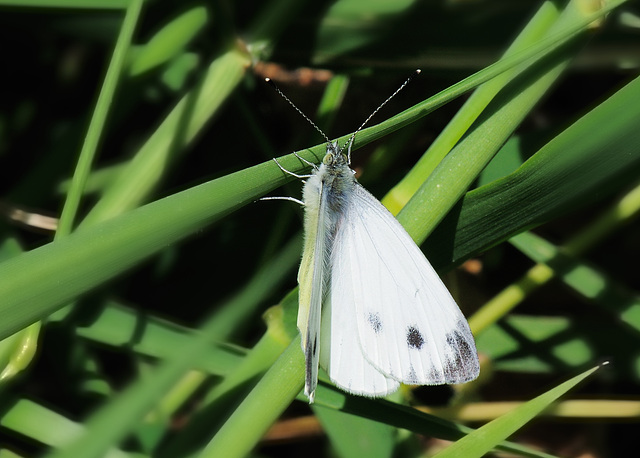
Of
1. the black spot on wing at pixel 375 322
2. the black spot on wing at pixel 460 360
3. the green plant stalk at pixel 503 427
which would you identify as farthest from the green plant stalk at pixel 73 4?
the green plant stalk at pixel 503 427

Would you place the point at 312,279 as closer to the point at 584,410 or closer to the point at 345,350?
the point at 345,350

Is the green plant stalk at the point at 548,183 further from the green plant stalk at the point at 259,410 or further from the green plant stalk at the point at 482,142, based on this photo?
the green plant stalk at the point at 259,410

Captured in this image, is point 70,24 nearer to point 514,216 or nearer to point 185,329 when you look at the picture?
point 185,329

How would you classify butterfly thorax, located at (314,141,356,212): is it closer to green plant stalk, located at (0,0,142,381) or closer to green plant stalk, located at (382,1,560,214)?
green plant stalk, located at (382,1,560,214)

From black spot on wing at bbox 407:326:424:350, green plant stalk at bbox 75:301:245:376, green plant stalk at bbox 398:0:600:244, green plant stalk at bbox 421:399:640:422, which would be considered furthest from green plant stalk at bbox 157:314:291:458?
green plant stalk at bbox 421:399:640:422

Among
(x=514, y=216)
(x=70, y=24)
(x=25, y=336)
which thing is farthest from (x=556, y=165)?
(x=70, y=24)

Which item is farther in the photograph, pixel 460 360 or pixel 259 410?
pixel 460 360

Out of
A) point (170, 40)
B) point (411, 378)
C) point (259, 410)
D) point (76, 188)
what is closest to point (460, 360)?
point (411, 378)
